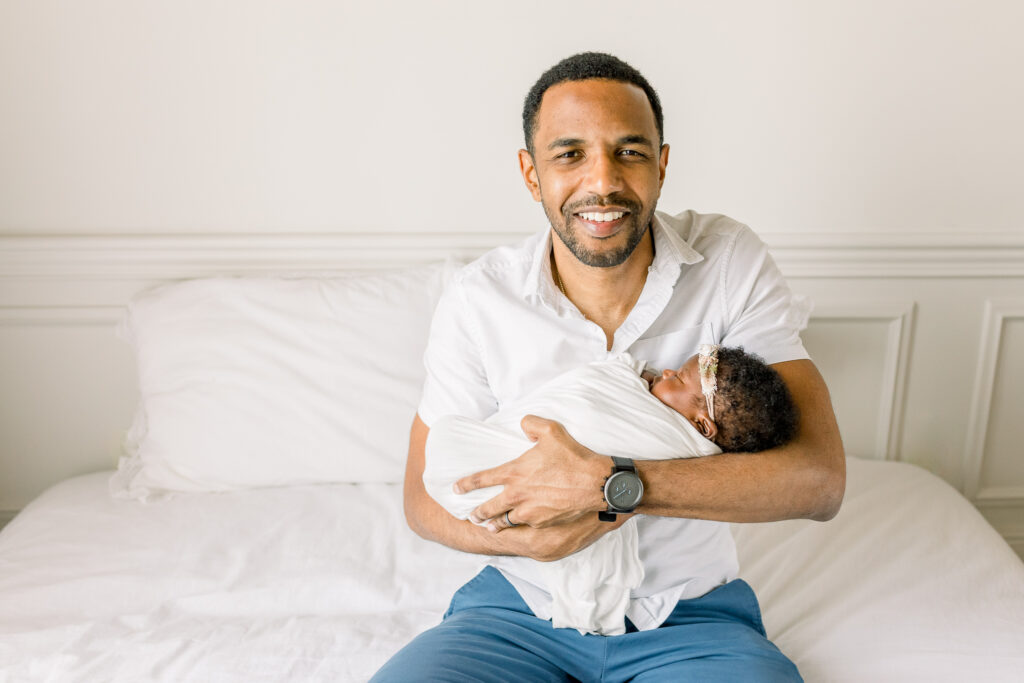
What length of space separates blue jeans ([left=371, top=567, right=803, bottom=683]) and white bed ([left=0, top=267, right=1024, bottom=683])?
0.18 metres

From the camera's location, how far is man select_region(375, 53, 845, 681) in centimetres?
137

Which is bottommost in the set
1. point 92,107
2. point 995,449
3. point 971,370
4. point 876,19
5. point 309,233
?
point 995,449

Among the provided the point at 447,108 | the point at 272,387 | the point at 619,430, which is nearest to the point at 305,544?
the point at 272,387

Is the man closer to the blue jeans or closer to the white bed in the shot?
the blue jeans

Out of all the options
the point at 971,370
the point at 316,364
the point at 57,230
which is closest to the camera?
the point at 316,364

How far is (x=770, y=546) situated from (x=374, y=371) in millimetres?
1092

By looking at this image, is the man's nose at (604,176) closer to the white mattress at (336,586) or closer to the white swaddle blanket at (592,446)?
the white swaddle blanket at (592,446)

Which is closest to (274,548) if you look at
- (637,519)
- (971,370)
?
(637,519)

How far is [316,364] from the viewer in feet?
7.12

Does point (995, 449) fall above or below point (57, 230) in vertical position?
below

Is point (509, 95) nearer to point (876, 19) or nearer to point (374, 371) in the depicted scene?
point (374, 371)

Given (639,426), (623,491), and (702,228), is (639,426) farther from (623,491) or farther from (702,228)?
(702,228)

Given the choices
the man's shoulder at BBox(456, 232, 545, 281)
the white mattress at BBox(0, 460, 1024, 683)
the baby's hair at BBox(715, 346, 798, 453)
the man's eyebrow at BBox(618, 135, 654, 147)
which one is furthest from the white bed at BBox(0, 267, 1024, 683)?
the man's eyebrow at BBox(618, 135, 654, 147)

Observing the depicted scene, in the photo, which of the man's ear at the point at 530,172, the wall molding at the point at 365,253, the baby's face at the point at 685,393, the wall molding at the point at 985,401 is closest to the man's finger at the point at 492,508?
the baby's face at the point at 685,393
